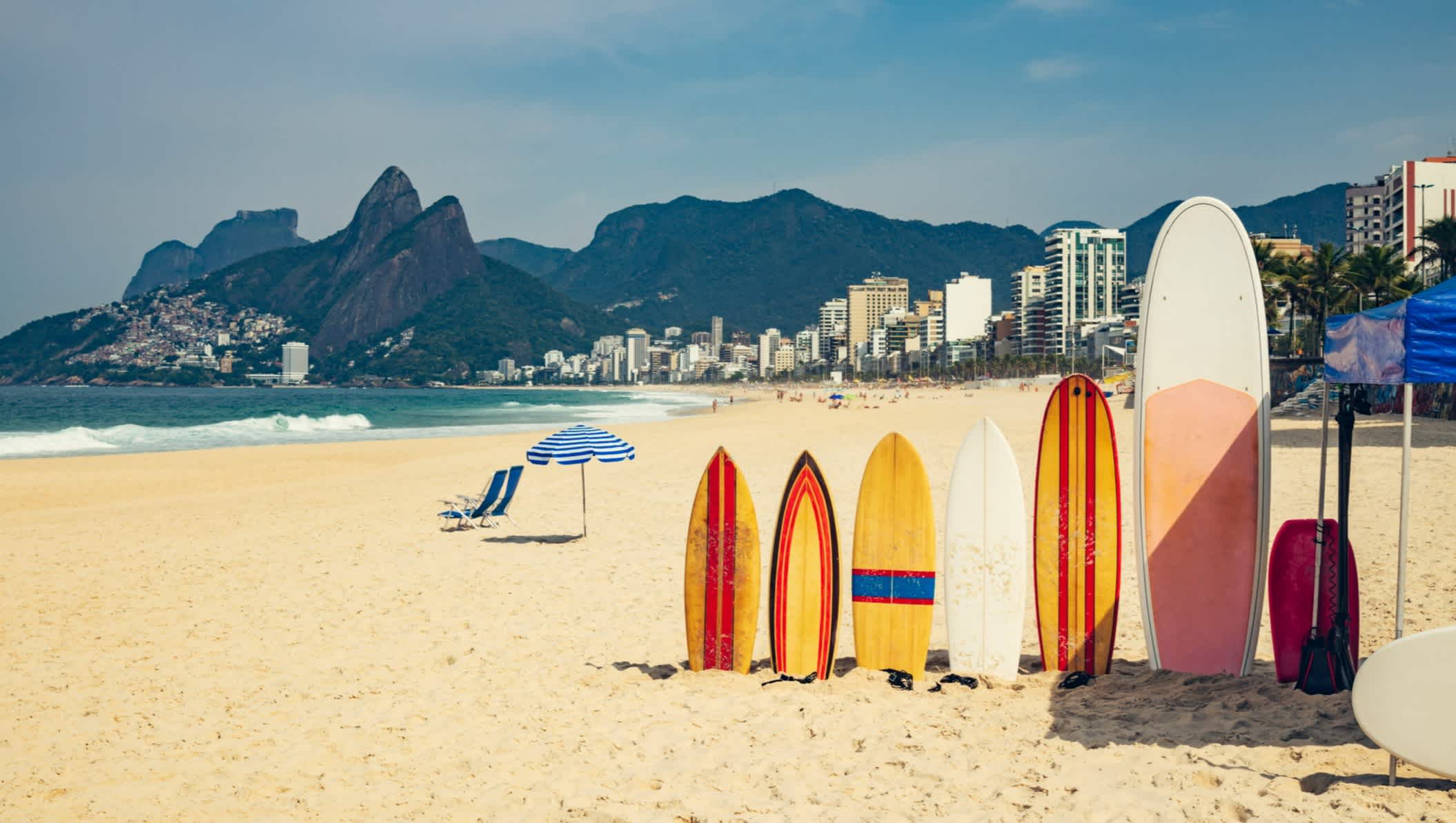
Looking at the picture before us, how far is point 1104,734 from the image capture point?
12.3 ft

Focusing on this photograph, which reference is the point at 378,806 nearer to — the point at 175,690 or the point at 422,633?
the point at 175,690

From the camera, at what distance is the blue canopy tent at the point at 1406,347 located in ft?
10.3

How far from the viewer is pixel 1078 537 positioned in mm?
4641

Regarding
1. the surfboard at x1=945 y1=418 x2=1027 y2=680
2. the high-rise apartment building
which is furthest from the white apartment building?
the surfboard at x1=945 y1=418 x2=1027 y2=680

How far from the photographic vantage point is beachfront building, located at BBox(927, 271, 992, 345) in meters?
181

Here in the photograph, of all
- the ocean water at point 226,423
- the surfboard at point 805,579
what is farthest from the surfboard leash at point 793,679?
the ocean water at point 226,423

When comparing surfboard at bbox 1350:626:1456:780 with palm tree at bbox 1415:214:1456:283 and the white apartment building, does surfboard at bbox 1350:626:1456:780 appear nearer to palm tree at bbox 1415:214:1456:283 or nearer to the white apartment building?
palm tree at bbox 1415:214:1456:283

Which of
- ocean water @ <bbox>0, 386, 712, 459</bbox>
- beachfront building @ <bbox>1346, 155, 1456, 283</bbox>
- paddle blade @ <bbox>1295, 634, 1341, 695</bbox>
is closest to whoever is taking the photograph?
paddle blade @ <bbox>1295, 634, 1341, 695</bbox>

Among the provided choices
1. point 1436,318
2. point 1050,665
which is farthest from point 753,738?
point 1436,318

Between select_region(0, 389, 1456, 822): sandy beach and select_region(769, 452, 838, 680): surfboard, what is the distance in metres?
0.22

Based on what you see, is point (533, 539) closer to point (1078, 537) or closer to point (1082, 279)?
point (1078, 537)

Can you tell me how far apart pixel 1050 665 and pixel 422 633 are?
Result: 151 inches

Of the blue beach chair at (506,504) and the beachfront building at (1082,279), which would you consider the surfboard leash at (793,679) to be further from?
the beachfront building at (1082,279)

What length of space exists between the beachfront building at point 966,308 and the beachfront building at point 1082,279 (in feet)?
118
